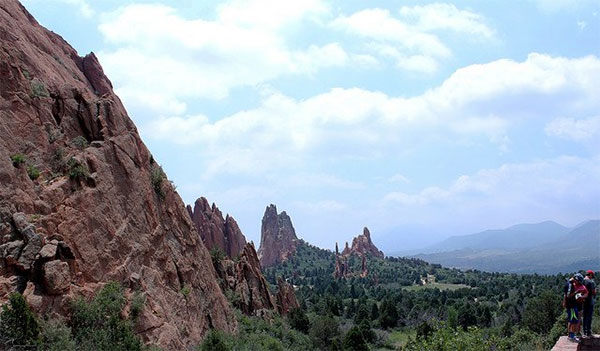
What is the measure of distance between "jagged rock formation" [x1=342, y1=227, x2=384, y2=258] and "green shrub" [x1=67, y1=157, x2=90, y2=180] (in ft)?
480

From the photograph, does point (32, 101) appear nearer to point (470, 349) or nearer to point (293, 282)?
point (470, 349)

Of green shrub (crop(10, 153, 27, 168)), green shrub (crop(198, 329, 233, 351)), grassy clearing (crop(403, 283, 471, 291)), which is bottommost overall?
grassy clearing (crop(403, 283, 471, 291))

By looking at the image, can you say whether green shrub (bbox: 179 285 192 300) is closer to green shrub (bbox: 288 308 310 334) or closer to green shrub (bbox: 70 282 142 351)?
green shrub (bbox: 70 282 142 351)

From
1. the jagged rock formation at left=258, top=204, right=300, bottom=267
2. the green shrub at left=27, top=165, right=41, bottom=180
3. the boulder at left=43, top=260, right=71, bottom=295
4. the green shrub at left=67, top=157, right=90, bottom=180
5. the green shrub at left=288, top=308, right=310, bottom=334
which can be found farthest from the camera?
the jagged rock formation at left=258, top=204, right=300, bottom=267

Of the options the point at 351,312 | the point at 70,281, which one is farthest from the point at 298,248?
the point at 70,281

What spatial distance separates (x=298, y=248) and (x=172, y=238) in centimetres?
14190

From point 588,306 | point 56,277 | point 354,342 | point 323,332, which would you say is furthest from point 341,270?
point 588,306

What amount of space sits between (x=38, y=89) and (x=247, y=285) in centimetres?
3243

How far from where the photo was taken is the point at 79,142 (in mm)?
25469

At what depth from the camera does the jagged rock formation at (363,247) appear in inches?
6555

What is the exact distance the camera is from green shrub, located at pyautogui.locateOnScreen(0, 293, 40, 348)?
55.5 ft

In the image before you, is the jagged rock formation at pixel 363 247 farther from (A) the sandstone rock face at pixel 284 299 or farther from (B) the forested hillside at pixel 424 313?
(A) the sandstone rock face at pixel 284 299

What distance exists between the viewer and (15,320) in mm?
17203

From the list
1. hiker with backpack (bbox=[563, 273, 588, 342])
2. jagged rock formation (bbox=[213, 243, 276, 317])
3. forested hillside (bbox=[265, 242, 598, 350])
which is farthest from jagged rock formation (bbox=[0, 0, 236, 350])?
hiker with backpack (bbox=[563, 273, 588, 342])
